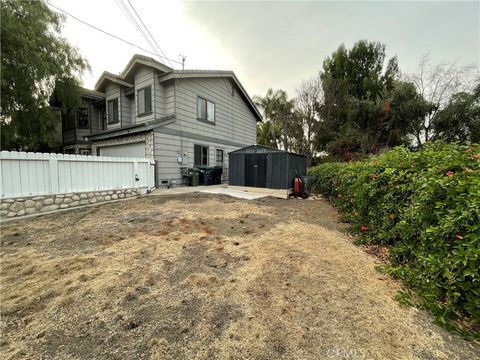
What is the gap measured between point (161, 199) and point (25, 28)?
8456mm

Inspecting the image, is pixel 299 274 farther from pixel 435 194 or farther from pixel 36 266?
pixel 36 266

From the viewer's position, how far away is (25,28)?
26.1ft

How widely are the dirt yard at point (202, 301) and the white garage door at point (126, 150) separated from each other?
6837mm

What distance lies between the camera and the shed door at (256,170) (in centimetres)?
909

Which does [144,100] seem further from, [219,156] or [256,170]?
[256,170]

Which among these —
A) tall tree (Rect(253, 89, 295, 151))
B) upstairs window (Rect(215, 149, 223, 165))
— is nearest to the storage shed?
upstairs window (Rect(215, 149, 223, 165))

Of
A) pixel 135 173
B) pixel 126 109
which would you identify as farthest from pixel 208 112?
pixel 135 173

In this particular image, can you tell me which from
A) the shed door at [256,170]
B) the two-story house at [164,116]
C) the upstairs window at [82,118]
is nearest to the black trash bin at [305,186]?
the shed door at [256,170]

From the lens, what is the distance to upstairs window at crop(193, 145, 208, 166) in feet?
38.6

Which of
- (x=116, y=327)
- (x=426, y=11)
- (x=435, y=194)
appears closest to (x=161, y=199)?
(x=116, y=327)

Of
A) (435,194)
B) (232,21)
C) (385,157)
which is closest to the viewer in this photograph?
(435,194)

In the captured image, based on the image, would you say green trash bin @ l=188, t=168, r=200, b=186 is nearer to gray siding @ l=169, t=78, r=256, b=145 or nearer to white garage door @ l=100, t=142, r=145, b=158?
gray siding @ l=169, t=78, r=256, b=145

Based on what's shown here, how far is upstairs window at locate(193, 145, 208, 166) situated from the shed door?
11.8 ft

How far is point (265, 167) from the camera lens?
903 centimetres
